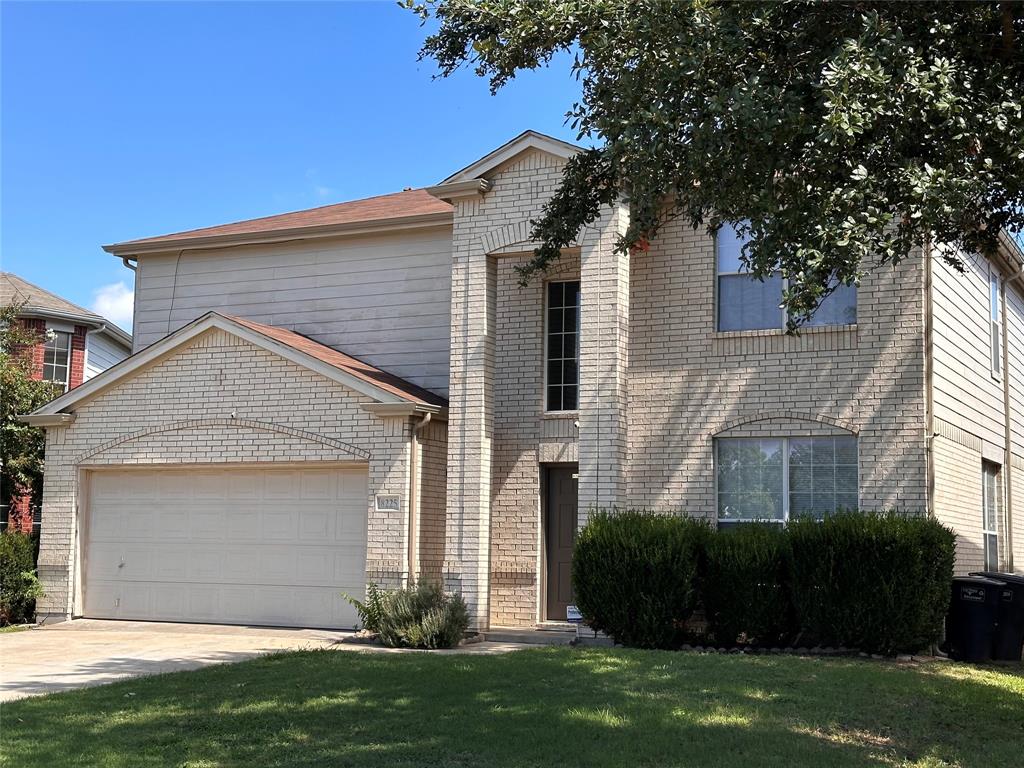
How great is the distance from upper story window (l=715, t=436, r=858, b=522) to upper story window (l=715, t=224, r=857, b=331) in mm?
1589

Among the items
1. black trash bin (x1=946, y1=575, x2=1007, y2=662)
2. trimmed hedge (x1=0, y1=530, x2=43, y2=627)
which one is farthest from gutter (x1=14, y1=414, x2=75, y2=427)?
black trash bin (x1=946, y1=575, x2=1007, y2=662)

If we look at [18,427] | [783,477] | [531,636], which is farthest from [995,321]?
[18,427]

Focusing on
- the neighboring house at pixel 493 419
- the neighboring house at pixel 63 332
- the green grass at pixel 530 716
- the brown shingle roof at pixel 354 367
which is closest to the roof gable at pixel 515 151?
the neighboring house at pixel 493 419

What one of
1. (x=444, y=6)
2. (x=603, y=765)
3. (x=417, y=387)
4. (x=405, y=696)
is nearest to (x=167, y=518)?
(x=417, y=387)

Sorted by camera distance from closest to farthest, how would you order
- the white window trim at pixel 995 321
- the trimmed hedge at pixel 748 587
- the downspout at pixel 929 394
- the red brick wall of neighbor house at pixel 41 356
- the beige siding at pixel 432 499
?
the trimmed hedge at pixel 748 587
the downspout at pixel 929 394
the beige siding at pixel 432 499
the white window trim at pixel 995 321
the red brick wall of neighbor house at pixel 41 356

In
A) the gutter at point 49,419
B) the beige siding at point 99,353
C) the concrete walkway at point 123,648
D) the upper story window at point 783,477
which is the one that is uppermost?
the beige siding at point 99,353

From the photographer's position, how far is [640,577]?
13.7 meters

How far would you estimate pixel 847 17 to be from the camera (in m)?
9.01

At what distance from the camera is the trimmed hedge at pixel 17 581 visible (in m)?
17.4

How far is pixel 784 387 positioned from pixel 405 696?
739 centimetres

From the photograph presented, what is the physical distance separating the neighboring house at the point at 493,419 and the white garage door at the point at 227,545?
4cm

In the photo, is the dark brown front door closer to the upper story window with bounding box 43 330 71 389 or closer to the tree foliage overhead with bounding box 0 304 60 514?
the tree foliage overhead with bounding box 0 304 60 514

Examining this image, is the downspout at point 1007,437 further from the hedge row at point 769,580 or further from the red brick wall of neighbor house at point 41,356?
the red brick wall of neighbor house at point 41,356

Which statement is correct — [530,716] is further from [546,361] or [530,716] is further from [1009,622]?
[546,361]
